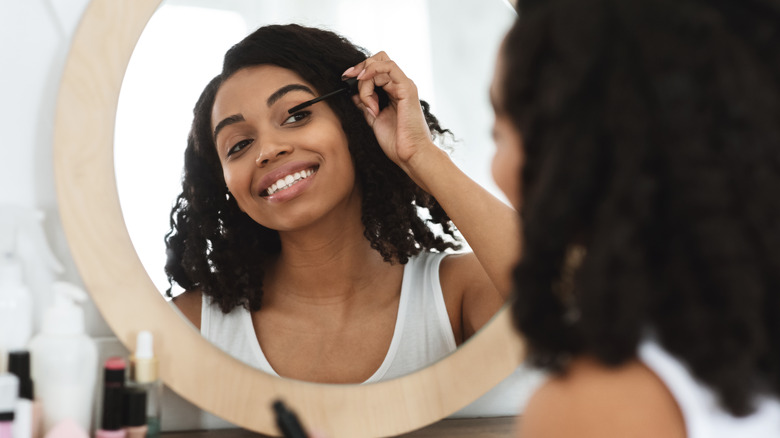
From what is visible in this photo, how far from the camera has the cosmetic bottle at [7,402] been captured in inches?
22.0

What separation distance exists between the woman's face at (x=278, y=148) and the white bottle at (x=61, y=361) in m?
0.20


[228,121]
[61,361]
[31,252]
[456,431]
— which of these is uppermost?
[228,121]

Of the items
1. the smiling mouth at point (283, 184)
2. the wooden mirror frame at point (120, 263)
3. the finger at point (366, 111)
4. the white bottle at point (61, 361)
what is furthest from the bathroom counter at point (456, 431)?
the finger at point (366, 111)

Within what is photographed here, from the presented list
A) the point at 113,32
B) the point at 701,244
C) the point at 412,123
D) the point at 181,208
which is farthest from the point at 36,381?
the point at 701,244

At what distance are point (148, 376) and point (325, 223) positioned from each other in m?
0.24

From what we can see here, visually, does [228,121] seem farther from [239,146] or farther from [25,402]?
[25,402]

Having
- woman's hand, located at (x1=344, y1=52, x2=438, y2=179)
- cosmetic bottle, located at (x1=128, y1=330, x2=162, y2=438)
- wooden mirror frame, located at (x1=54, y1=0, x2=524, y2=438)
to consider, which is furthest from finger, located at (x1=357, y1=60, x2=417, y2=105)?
cosmetic bottle, located at (x1=128, y1=330, x2=162, y2=438)

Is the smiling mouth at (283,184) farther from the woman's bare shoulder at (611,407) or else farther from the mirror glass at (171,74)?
the woman's bare shoulder at (611,407)

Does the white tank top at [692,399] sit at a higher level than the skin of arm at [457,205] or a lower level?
lower

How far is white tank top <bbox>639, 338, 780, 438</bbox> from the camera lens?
1.31 ft

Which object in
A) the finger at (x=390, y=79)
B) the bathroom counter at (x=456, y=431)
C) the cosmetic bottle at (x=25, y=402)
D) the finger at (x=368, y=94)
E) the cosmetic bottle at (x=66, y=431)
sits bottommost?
the bathroom counter at (x=456, y=431)

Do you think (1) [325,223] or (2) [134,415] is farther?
(1) [325,223]

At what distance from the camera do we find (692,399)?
40 centimetres

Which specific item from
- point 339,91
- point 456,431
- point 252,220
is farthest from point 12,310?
point 456,431
